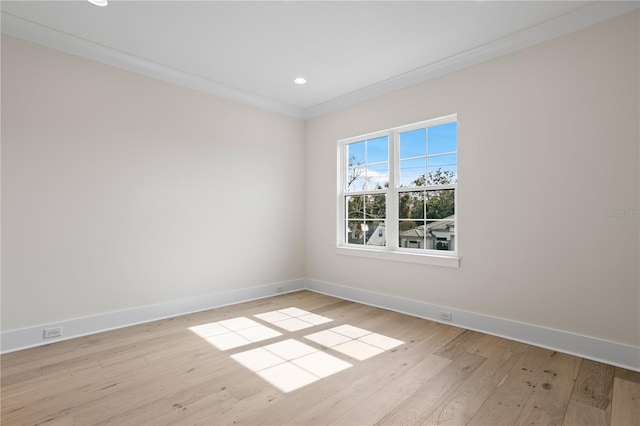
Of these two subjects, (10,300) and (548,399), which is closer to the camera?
(548,399)

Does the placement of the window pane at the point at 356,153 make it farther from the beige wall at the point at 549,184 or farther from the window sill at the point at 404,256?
the window sill at the point at 404,256

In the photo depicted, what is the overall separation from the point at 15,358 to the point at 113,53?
9.81 feet

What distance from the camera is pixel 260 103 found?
471 centimetres

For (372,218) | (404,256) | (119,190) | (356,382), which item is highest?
(119,190)

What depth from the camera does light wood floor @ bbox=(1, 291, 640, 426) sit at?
195 cm

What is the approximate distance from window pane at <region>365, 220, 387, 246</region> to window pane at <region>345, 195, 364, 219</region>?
0.65 feet

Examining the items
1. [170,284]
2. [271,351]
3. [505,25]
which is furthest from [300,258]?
[505,25]

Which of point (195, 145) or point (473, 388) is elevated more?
point (195, 145)

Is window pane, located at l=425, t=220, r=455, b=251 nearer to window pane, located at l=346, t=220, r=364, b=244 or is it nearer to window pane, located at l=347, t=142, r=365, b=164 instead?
window pane, located at l=346, t=220, r=364, b=244

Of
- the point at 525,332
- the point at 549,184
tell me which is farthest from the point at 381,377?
the point at 549,184

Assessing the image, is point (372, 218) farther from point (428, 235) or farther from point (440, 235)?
point (440, 235)

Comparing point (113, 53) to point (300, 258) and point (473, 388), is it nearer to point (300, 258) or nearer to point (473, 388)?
point (300, 258)

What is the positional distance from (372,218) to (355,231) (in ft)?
1.24

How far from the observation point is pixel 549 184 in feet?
9.67
